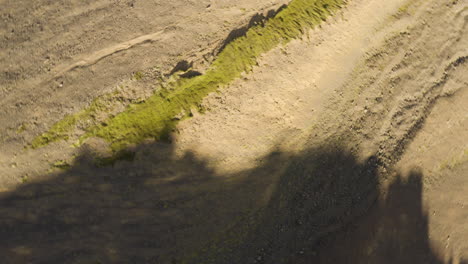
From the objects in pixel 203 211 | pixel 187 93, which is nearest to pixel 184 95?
pixel 187 93

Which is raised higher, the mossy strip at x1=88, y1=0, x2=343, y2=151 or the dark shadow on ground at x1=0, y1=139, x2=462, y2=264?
the mossy strip at x1=88, y1=0, x2=343, y2=151

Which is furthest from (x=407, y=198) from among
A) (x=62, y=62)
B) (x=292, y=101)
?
(x=62, y=62)

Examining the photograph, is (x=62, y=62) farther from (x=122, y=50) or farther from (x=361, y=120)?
(x=361, y=120)

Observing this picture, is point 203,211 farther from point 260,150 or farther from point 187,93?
point 187,93

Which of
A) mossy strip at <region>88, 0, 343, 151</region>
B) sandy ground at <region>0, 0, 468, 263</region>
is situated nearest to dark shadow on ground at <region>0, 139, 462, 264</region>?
sandy ground at <region>0, 0, 468, 263</region>

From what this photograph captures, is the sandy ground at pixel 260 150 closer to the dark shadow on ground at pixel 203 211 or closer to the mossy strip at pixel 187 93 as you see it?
the dark shadow on ground at pixel 203 211

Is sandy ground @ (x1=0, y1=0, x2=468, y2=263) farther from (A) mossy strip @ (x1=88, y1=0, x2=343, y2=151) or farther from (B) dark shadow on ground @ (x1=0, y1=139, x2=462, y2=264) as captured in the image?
(A) mossy strip @ (x1=88, y1=0, x2=343, y2=151)
